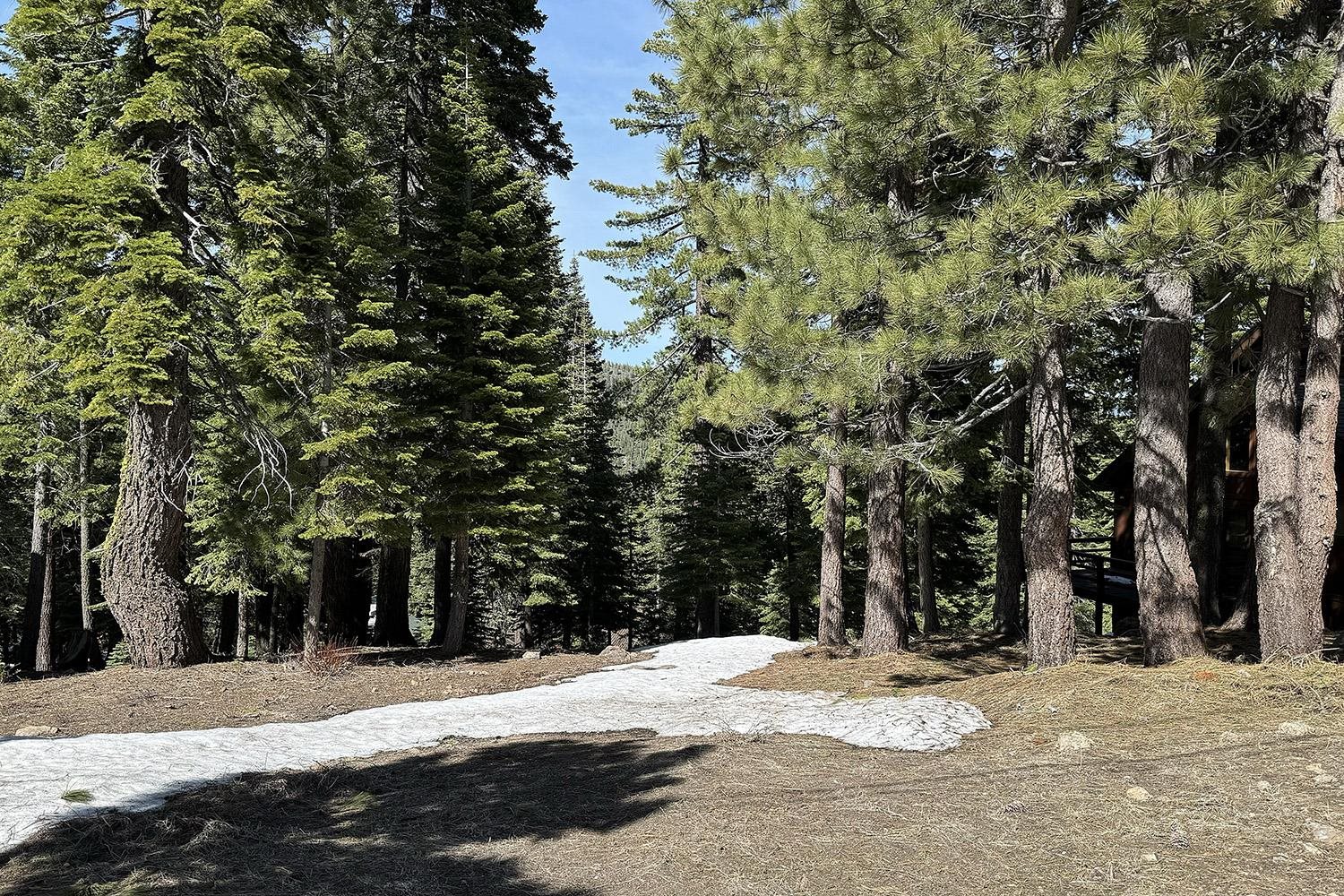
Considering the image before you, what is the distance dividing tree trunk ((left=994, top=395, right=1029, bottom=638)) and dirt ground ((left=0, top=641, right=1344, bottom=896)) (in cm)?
834

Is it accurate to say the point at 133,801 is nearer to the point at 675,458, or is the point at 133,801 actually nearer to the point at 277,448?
the point at 277,448

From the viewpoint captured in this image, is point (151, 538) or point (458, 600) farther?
point (458, 600)

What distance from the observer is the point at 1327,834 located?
3602mm

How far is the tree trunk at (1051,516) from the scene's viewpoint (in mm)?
8016

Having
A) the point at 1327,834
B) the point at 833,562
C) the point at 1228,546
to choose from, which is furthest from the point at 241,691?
the point at 1228,546

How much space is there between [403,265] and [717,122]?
7.33 meters

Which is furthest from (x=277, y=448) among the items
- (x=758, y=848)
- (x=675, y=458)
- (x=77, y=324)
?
(x=675, y=458)

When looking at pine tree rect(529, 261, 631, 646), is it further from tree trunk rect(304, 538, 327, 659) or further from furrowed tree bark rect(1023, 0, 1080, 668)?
furrowed tree bark rect(1023, 0, 1080, 668)

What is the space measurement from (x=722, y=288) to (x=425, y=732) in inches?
211

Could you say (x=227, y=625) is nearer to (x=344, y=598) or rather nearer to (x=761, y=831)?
(x=344, y=598)

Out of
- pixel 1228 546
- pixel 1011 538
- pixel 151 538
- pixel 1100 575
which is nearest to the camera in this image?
pixel 151 538

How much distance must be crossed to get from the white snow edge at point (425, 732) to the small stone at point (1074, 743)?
0.74 meters

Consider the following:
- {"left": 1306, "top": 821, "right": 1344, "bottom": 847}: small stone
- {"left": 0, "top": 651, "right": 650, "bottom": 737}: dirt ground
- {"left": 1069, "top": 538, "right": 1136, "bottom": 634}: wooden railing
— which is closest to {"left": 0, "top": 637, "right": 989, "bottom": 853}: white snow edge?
{"left": 0, "top": 651, "right": 650, "bottom": 737}: dirt ground

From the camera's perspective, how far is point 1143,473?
7645mm
